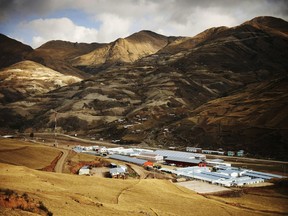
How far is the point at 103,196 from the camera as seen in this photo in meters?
44.5

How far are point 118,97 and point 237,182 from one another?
434 feet

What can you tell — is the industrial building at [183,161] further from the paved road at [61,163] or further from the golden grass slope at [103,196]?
the golden grass slope at [103,196]

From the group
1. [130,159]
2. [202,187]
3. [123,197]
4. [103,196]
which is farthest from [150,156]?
[103,196]

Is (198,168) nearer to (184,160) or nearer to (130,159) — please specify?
(184,160)

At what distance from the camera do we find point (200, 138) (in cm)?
12469

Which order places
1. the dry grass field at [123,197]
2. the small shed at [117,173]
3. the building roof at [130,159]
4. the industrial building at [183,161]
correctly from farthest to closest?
the building roof at [130,159] → the industrial building at [183,161] → the small shed at [117,173] → the dry grass field at [123,197]

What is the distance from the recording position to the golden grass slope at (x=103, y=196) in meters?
34.9

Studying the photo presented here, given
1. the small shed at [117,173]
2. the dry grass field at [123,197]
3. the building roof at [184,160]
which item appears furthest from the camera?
the building roof at [184,160]

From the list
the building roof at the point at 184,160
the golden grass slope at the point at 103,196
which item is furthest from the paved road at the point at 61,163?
the building roof at the point at 184,160

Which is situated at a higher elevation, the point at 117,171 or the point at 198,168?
the point at 198,168

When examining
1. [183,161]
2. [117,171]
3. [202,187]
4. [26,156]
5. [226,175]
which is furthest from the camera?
[183,161]

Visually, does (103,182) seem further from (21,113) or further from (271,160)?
(21,113)

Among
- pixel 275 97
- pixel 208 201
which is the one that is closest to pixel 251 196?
pixel 208 201

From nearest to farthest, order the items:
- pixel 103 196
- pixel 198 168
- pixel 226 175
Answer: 1. pixel 103 196
2. pixel 226 175
3. pixel 198 168
